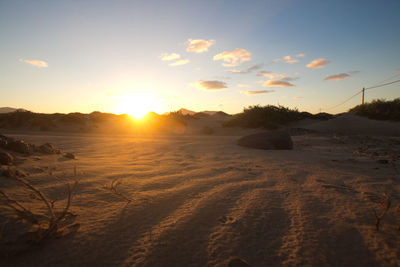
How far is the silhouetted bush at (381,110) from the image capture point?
11.7 meters

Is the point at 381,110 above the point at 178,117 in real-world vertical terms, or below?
above

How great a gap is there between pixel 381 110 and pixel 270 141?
12.1 metres

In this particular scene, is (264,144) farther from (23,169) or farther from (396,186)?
(23,169)

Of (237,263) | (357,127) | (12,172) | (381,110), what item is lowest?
(237,263)

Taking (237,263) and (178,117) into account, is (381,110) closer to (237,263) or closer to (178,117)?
(178,117)

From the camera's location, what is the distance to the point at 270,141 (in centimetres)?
471

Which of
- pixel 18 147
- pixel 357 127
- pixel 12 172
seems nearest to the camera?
pixel 12 172

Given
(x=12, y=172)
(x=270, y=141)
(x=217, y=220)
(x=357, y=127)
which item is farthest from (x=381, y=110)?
(x=12, y=172)

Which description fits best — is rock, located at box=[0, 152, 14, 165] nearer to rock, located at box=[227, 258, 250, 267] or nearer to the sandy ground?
the sandy ground

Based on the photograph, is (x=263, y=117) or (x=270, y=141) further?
(x=263, y=117)

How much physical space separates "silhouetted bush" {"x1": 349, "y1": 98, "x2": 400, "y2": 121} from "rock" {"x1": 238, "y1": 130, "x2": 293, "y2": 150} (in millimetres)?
11190

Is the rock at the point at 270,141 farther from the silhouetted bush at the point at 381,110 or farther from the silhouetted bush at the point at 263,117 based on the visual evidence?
the silhouetted bush at the point at 381,110

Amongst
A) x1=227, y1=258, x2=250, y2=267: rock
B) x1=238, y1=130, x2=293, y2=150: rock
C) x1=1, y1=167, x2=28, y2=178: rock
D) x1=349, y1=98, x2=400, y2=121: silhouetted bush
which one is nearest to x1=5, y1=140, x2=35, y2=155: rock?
x1=1, y1=167, x2=28, y2=178: rock

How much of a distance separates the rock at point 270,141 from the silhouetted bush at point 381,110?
11.2 m
